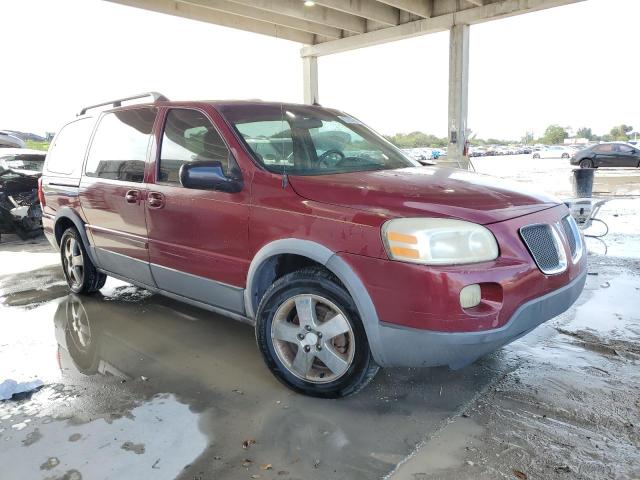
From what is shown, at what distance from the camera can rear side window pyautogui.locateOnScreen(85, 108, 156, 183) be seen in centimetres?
399

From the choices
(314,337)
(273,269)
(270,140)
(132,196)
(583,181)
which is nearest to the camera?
(314,337)

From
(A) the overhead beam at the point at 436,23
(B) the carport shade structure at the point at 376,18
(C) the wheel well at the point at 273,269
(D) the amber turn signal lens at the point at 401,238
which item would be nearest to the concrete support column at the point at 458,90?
(B) the carport shade structure at the point at 376,18

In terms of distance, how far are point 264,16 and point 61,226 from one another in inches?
549

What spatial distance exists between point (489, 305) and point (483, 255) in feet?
0.82

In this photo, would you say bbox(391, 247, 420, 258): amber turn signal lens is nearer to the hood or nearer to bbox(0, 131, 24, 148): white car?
the hood

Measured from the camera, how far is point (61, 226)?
525 cm

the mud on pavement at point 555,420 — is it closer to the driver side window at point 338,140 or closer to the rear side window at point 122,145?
the driver side window at point 338,140

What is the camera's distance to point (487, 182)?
320 cm

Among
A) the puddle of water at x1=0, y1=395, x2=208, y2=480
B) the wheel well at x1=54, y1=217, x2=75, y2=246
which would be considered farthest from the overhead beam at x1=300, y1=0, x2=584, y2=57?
the puddle of water at x1=0, y1=395, x2=208, y2=480

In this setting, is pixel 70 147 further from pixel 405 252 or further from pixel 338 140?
pixel 405 252

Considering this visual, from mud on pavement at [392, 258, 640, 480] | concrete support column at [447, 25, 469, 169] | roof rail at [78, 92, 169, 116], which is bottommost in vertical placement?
mud on pavement at [392, 258, 640, 480]

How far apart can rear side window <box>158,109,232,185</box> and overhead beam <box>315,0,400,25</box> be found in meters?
12.6

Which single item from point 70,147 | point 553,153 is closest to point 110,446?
point 70,147

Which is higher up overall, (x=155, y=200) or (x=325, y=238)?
(x=155, y=200)
